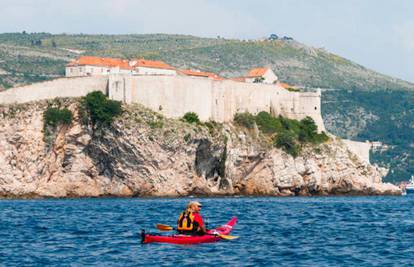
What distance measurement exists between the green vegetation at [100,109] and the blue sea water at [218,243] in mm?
16626

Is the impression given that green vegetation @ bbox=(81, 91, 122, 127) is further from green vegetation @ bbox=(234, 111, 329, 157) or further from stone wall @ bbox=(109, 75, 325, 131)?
green vegetation @ bbox=(234, 111, 329, 157)

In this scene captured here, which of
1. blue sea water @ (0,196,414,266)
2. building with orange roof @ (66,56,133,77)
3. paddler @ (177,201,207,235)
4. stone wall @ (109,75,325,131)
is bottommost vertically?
blue sea water @ (0,196,414,266)

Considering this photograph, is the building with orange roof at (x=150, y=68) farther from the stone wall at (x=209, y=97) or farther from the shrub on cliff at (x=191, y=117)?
the shrub on cliff at (x=191, y=117)

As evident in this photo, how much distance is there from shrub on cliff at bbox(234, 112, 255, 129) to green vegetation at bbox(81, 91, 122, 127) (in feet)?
45.5

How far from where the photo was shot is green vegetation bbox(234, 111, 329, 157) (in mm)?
98500

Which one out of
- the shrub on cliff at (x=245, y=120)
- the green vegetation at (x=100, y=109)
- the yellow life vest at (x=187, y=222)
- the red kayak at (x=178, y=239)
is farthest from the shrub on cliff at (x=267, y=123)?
the yellow life vest at (x=187, y=222)

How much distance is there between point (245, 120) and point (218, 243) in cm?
5607

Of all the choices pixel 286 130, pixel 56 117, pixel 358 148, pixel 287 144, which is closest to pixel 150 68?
pixel 286 130

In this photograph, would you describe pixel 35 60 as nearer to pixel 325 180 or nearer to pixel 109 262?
pixel 325 180

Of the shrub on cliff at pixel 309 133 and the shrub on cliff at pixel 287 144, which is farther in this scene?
the shrub on cliff at pixel 309 133

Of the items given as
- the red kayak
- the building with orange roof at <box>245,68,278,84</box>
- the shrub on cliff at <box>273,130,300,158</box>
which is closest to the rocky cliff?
the shrub on cliff at <box>273,130,300,158</box>

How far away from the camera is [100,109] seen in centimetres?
8819

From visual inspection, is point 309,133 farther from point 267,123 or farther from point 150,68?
point 150,68

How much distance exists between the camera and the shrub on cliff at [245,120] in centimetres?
9950
